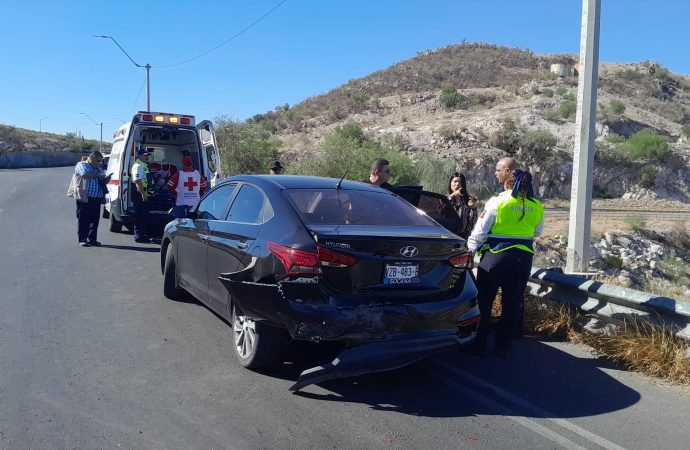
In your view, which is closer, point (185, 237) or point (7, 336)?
point (7, 336)

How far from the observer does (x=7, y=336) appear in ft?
19.9

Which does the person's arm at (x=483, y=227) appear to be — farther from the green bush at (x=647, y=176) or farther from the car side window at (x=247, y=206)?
the green bush at (x=647, y=176)

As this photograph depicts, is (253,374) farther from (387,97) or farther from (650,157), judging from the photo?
(387,97)

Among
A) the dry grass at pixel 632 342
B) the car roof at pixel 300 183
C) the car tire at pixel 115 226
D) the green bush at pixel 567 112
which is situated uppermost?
the green bush at pixel 567 112

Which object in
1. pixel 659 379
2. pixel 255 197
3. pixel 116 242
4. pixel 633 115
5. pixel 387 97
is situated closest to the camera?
pixel 659 379

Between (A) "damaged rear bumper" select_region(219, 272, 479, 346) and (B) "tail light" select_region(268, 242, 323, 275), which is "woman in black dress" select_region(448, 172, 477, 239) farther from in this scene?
(B) "tail light" select_region(268, 242, 323, 275)

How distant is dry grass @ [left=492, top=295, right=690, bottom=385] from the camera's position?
547 centimetres

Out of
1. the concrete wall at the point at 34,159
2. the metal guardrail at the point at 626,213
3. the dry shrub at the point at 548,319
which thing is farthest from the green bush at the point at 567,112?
the concrete wall at the point at 34,159

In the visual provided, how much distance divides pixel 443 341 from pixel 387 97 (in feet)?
170

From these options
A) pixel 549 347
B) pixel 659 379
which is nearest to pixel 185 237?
pixel 549 347

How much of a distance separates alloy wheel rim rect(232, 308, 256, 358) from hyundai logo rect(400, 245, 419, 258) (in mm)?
1358

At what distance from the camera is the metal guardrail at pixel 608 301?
5535mm

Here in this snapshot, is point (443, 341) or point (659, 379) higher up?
point (443, 341)

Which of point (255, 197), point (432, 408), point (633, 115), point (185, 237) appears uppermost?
point (633, 115)
